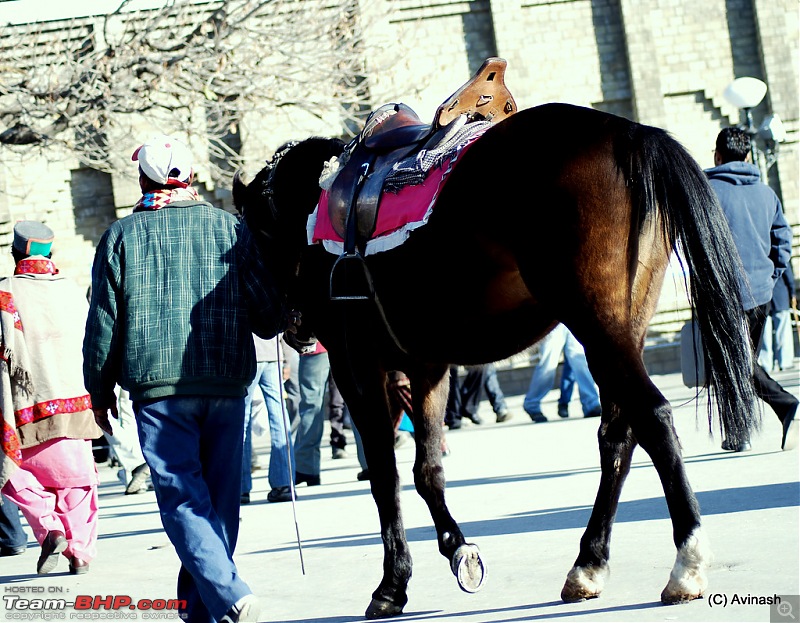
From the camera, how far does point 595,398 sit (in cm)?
1462

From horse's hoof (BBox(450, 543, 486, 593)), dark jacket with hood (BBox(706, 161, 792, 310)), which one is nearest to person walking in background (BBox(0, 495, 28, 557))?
horse's hoof (BBox(450, 543, 486, 593))

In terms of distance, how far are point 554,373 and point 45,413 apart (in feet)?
25.7

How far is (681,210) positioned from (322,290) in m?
1.99

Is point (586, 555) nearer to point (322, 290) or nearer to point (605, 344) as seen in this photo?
point (605, 344)

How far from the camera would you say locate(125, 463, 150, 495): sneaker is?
40.5 ft

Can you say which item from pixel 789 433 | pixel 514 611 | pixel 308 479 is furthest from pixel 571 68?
pixel 514 611

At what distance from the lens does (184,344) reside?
18.1 ft

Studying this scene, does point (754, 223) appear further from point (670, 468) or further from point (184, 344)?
point (184, 344)

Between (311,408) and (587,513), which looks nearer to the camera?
(587,513)

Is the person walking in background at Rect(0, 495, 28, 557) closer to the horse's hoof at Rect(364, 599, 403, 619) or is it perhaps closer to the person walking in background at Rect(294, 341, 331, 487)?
the person walking in background at Rect(294, 341, 331, 487)

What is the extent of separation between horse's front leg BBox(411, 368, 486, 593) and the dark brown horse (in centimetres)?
2

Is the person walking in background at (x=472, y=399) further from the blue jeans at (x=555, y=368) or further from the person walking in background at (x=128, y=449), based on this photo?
the person walking in background at (x=128, y=449)

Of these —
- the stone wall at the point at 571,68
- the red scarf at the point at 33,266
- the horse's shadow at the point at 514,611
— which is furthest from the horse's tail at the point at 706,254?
the stone wall at the point at 571,68

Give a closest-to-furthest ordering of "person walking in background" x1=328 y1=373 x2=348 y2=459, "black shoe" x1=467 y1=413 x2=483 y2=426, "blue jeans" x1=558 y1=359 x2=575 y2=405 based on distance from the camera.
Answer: "person walking in background" x1=328 y1=373 x2=348 y2=459 < "blue jeans" x1=558 y1=359 x2=575 y2=405 < "black shoe" x1=467 y1=413 x2=483 y2=426
